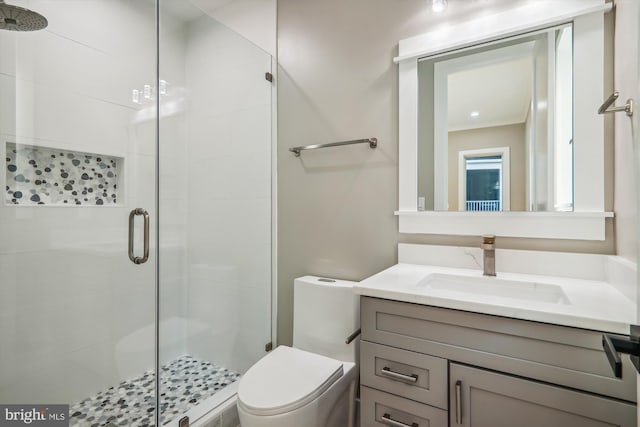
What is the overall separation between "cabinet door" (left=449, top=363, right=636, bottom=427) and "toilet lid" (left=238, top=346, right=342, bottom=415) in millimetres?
512

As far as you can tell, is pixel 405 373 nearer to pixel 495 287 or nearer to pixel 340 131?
pixel 495 287

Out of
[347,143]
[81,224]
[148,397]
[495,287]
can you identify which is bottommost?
[148,397]

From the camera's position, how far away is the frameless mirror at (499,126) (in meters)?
1.26

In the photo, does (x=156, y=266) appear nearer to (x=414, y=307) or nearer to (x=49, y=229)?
(x=49, y=229)

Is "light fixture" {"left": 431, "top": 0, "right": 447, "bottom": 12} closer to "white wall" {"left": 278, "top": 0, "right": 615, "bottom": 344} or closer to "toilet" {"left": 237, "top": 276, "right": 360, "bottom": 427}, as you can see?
"white wall" {"left": 278, "top": 0, "right": 615, "bottom": 344}

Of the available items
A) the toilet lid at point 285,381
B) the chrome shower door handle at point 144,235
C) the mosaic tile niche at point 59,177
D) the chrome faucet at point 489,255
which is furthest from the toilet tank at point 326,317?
the mosaic tile niche at point 59,177

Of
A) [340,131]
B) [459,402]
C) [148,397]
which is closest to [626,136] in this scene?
[459,402]

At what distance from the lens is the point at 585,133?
120 centimetres

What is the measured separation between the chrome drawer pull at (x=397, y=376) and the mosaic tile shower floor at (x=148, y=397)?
3.57 feet

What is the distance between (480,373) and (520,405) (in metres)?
0.12

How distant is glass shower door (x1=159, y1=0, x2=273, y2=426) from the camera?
5.85ft

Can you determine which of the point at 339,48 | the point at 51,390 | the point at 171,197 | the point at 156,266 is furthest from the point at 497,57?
the point at 51,390

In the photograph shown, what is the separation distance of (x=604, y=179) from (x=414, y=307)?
0.91 m

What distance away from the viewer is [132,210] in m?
1.70
